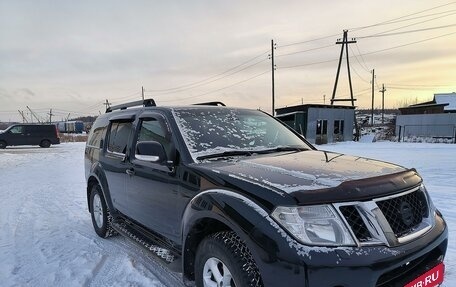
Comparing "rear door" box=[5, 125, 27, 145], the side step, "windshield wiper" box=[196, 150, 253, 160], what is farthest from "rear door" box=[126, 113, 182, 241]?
"rear door" box=[5, 125, 27, 145]

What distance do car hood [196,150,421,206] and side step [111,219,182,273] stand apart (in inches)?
39.7

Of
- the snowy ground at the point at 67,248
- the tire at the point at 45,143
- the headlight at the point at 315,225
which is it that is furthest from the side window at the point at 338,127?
the headlight at the point at 315,225

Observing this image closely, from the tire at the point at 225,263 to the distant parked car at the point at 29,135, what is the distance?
30.8 m

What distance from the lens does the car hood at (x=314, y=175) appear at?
95.3 inches

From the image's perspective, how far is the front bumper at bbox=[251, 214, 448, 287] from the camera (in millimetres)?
2193

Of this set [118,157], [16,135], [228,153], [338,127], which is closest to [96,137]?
[118,157]

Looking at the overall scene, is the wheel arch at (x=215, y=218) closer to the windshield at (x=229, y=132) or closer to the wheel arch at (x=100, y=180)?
the windshield at (x=229, y=132)

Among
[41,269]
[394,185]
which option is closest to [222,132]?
[394,185]

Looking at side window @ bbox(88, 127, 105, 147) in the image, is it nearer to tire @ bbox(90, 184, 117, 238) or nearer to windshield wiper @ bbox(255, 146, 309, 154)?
tire @ bbox(90, 184, 117, 238)

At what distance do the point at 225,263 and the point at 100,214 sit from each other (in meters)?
3.46

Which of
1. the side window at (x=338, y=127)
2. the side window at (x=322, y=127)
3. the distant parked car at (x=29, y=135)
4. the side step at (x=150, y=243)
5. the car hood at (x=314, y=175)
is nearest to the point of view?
the car hood at (x=314, y=175)

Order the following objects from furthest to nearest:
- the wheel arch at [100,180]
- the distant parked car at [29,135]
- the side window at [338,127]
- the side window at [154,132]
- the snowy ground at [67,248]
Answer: the side window at [338,127], the distant parked car at [29,135], the wheel arch at [100,180], the snowy ground at [67,248], the side window at [154,132]

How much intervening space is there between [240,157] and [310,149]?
113cm

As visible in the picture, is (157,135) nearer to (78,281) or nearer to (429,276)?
(78,281)
